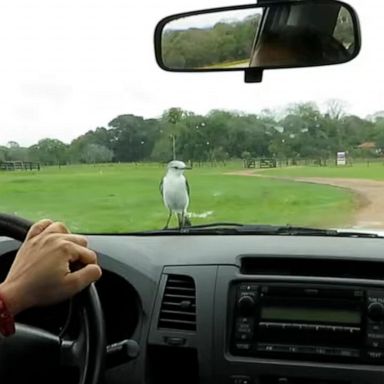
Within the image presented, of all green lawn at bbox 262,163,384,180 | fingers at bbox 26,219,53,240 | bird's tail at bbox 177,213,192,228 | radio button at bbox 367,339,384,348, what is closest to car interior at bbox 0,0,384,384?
radio button at bbox 367,339,384,348

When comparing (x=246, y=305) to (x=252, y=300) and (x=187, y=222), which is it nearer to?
(x=252, y=300)

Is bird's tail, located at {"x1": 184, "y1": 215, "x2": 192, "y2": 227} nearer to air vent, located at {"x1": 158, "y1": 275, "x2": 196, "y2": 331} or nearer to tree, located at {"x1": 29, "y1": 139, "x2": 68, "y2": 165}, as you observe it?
air vent, located at {"x1": 158, "y1": 275, "x2": 196, "y2": 331}

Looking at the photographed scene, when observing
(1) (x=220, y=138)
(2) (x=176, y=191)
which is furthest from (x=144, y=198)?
(1) (x=220, y=138)

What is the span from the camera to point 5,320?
6.10ft

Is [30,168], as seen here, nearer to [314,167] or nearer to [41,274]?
[314,167]

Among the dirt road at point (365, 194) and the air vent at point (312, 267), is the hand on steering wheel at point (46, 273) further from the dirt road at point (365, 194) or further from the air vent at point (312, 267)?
the dirt road at point (365, 194)

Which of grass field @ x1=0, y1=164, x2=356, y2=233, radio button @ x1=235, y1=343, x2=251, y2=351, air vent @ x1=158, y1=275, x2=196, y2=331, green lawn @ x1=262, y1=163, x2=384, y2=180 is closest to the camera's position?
radio button @ x1=235, y1=343, x2=251, y2=351

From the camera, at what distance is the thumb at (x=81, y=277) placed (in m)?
1.88

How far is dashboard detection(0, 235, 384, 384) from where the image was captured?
3.22 meters

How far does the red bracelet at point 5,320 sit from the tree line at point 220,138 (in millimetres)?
2232

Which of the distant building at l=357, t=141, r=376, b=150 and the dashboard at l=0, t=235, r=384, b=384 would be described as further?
the distant building at l=357, t=141, r=376, b=150

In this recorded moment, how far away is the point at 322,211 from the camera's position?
4074 millimetres

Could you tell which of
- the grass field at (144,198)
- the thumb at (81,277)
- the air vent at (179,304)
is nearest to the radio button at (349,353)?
the air vent at (179,304)

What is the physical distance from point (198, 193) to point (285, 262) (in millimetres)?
851
